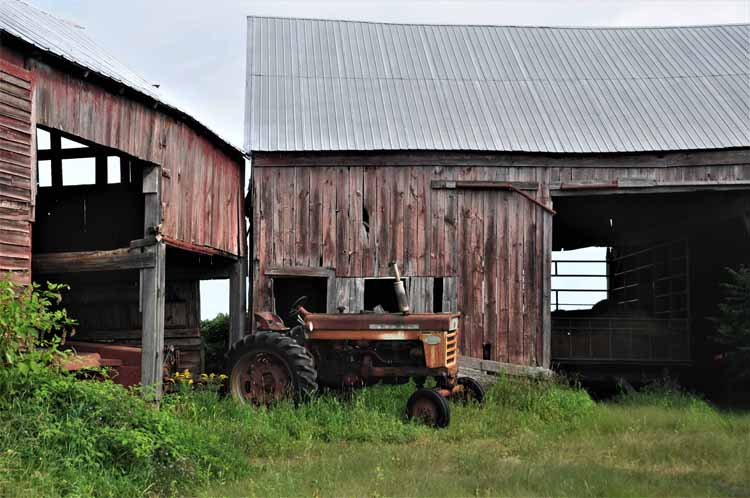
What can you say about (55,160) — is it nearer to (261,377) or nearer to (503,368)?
(261,377)

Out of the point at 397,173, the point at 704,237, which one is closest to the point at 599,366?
the point at 704,237

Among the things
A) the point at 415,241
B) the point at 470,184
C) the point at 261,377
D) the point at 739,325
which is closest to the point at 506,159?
the point at 470,184

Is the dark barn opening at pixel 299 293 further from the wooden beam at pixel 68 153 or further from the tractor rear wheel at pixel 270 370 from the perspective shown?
the wooden beam at pixel 68 153

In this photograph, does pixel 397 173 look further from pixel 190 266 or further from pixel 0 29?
pixel 0 29

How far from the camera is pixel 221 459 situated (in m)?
8.40

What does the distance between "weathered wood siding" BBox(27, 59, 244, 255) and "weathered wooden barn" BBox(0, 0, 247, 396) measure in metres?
0.02

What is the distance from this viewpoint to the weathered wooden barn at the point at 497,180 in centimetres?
1453

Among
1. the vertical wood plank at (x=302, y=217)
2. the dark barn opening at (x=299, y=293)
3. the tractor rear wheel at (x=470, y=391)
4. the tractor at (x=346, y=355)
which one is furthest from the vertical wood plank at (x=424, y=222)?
the tractor at (x=346, y=355)

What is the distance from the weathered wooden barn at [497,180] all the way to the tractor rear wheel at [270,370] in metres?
2.91

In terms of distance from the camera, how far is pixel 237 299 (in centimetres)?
1466

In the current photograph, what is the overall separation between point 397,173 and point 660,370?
6.67m

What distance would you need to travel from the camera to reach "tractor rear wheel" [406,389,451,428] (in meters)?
10.6

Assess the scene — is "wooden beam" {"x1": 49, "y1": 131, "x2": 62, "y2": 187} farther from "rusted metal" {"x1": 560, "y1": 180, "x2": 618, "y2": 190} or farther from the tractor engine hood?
"rusted metal" {"x1": 560, "y1": 180, "x2": 618, "y2": 190}

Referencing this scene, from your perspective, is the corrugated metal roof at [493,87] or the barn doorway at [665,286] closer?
the corrugated metal roof at [493,87]
